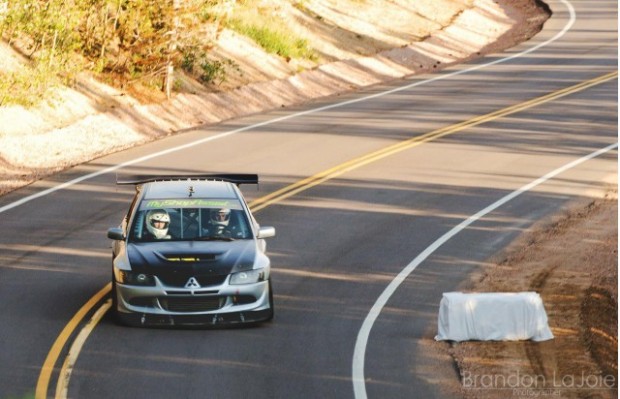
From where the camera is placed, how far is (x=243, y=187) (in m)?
26.0

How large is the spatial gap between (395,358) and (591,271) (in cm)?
625

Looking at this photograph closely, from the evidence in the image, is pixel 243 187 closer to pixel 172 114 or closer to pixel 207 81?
pixel 172 114

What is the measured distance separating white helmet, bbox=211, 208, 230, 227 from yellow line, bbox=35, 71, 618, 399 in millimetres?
2091

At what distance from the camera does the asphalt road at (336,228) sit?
15.5m

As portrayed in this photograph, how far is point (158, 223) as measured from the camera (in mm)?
17641

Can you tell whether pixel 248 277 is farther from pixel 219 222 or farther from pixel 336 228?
pixel 336 228

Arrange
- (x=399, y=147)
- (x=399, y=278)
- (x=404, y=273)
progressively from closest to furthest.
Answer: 1. (x=399, y=278)
2. (x=404, y=273)
3. (x=399, y=147)

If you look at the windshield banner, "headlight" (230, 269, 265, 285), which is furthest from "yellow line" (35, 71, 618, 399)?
"headlight" (230, 269, 265, 285)

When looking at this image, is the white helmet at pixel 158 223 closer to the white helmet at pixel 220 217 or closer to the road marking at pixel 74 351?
the white helmet at pixel 220 217

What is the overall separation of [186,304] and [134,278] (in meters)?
0.74

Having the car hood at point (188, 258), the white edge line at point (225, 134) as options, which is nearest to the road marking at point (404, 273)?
the car hood at point (188, 258)

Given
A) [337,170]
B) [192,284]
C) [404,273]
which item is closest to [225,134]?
[337,170]

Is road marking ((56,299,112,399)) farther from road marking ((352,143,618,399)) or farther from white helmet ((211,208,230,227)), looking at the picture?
road marking ((352,143,618,399))

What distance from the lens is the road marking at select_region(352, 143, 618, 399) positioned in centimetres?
1548
